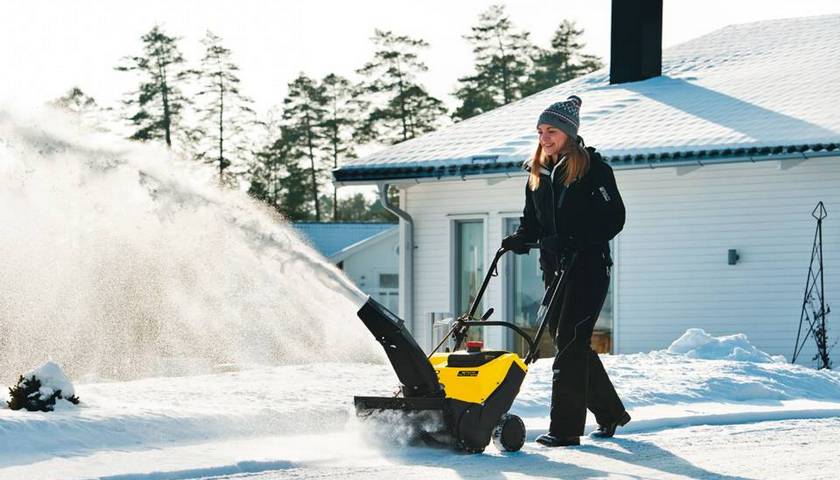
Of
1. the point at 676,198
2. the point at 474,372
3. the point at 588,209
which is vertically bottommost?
the point at 474,372

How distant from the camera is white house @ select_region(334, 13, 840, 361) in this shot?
55.8 ft

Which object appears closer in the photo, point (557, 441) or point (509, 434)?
point (509, 434)

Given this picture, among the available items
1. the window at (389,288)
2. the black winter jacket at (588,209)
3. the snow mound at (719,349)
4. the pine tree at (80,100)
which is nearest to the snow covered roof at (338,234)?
the window at (389,288)

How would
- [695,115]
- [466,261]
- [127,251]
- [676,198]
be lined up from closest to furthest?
[676,198] → [695,115] → [127,251] → [466,261]

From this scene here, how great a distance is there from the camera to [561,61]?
5675 centimetres

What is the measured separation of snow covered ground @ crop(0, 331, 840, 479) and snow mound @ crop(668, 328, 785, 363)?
2.71 m

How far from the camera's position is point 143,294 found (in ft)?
88.9

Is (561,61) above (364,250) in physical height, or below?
above

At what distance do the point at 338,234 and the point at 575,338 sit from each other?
4503 cm

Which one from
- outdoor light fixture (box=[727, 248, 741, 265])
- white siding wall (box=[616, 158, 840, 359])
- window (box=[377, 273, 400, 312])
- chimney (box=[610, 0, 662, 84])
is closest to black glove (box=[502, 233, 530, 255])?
white siding wall (box=[616, 158, 840, 359])

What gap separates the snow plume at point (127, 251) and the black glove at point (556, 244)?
44.5 inches

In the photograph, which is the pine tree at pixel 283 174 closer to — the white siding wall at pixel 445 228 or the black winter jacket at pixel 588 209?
the white siding wall at pixel 445 228

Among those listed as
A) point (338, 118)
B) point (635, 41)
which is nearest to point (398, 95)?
point (338, 118)

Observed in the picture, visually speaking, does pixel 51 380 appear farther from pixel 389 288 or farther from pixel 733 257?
pixel 389 288
